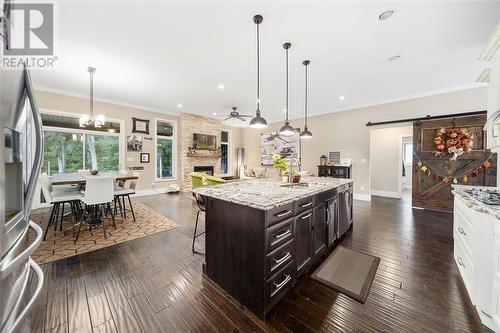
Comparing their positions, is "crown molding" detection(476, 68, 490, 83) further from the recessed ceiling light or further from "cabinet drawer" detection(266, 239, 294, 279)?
"cabinet drawer" detection(266, 239, 294, 279)

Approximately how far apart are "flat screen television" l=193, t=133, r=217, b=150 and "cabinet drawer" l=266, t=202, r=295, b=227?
20.7 ft

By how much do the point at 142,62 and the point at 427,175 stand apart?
698cm

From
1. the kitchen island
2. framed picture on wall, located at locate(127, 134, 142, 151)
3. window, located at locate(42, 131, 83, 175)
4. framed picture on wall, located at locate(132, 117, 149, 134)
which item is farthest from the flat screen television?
the kitchen island

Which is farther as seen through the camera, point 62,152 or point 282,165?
point 62,152

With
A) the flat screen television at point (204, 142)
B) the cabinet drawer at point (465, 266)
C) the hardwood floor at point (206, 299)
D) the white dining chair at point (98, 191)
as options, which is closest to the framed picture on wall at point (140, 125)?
the flat screen television at point (204, 142)

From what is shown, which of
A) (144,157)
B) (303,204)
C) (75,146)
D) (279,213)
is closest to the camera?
(279,213)

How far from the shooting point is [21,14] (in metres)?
2.25

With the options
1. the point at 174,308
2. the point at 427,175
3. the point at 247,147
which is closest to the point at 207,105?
the point at 247,147

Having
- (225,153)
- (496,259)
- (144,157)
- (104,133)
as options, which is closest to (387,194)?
(496,259)

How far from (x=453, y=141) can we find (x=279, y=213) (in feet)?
17.6

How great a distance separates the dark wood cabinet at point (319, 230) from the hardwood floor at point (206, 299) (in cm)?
41

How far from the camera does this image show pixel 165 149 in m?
7.23

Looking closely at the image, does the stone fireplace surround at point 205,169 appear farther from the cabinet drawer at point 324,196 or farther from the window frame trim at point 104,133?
the cabinet drawer at point 324,196

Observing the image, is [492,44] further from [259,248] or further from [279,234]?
[259,248]
